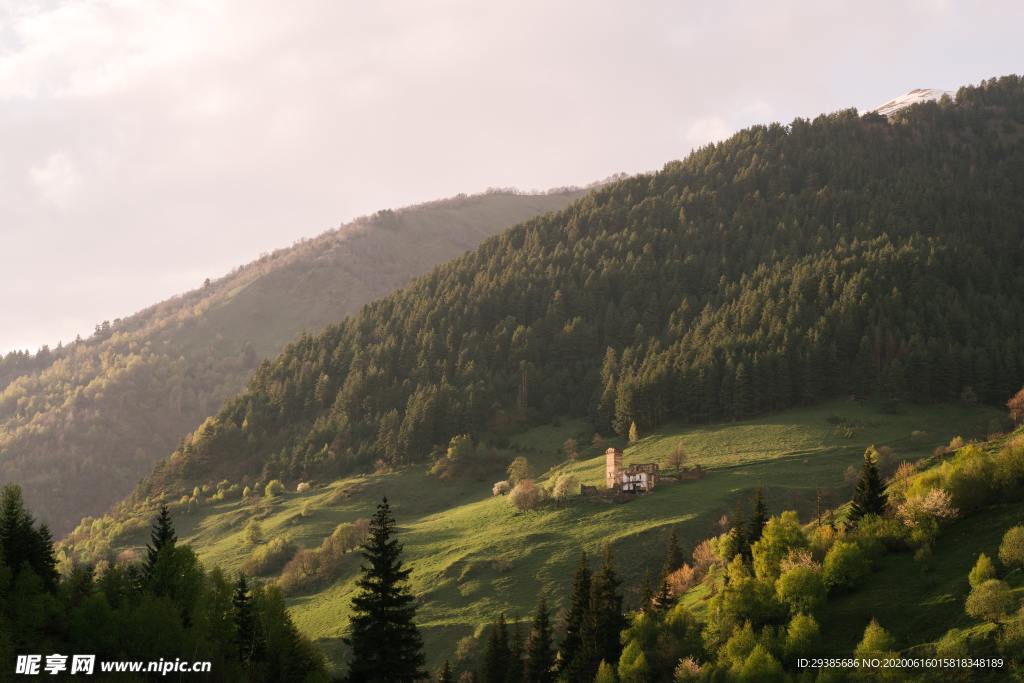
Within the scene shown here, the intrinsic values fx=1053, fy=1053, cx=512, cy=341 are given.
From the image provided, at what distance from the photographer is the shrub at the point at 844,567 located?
274 ft

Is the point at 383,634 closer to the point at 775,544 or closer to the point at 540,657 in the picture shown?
the point at 540,657

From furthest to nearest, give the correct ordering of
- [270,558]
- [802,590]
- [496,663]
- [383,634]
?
[270,558] → [496,663] → [802,590] → [383,634]

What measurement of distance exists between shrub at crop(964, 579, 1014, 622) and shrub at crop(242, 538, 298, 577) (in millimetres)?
103048

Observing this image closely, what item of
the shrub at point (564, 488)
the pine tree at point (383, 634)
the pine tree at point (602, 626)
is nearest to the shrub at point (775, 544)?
the pine tree at point (602, 626)

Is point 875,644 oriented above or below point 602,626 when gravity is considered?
below

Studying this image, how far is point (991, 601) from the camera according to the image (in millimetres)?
70375

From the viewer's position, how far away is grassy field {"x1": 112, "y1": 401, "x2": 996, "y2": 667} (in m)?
122

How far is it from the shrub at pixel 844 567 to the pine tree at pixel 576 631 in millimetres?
19292

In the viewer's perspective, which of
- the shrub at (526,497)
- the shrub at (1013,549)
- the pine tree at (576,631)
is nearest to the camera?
the shrub at (1013,549)

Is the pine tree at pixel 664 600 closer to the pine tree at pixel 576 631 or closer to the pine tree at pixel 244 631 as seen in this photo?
the pine tree at pixel 576 631

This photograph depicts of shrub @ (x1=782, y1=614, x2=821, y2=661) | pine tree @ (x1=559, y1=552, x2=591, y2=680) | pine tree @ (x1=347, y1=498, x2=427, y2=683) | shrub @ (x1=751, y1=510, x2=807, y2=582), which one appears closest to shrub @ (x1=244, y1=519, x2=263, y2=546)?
pine tree @ (x1=559, y1=552, x2=591, y2=680)

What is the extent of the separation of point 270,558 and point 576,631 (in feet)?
255

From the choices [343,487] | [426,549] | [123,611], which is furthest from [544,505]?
[123,611]

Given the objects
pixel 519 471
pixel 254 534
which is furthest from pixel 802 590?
pixel 254 534
